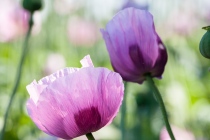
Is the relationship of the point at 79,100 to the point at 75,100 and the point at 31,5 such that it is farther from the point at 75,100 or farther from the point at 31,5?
the point at 31,5

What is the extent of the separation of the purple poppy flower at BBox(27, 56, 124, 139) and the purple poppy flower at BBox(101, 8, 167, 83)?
0.32 ft

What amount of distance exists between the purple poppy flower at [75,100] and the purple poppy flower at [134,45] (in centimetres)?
10

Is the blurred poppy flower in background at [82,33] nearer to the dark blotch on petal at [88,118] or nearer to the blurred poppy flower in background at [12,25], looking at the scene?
the blurred poppy flower in background at [12,25]

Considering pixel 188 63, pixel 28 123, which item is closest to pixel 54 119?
pixel 28 123

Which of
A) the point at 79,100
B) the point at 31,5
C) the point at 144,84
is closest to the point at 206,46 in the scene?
the point at 79,100

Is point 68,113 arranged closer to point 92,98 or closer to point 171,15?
point 92,98

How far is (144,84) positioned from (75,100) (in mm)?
1554

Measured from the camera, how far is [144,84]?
7.48 ft

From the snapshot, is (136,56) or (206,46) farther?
(136,56)

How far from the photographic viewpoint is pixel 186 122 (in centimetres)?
222

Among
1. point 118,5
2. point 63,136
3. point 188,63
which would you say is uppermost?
point 63,136

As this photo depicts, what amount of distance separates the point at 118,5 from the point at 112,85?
1034 millimetres

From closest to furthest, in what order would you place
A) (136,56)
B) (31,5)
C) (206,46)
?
(206,46) → (136,56) → (31,5)

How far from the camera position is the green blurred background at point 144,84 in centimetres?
212
